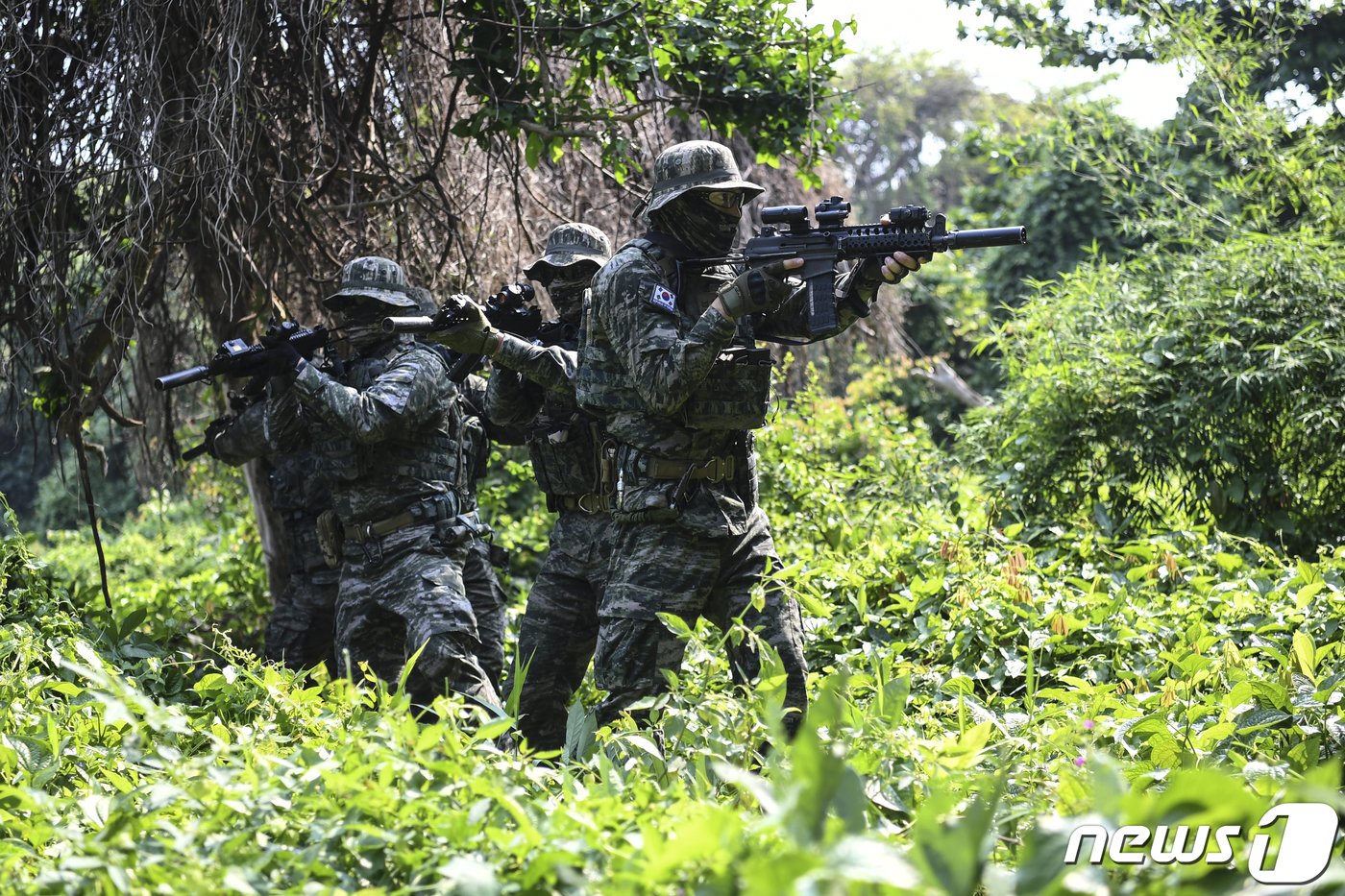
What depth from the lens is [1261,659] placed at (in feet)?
15.3

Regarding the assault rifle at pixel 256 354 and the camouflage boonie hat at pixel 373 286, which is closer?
the assault rifle at pixel 256 354

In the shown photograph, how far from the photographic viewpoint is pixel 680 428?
162 inches

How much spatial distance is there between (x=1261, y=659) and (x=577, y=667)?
2.45m

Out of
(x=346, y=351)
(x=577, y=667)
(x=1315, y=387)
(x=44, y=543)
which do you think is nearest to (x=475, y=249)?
(x=346, y=351)

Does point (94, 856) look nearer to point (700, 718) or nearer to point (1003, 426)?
point (700, 718)

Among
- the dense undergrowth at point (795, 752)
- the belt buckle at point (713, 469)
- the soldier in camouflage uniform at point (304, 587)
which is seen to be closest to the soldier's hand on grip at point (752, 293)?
the belt buckle at point (713, 469)

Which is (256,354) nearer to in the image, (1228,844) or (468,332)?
(468,332)

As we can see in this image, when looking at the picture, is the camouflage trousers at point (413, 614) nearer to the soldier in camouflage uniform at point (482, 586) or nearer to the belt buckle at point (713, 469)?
the soldier in camouflage uniform at point (482, 586)

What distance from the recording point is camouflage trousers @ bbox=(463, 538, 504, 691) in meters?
5.52

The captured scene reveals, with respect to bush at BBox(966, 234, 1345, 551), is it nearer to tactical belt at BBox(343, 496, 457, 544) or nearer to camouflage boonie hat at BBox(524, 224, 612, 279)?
camouflage boonie hat at BBox(524, 224, 612, 279)

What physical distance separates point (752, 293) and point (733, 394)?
15.0 inches

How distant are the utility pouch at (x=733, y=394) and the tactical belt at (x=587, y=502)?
0.96 m

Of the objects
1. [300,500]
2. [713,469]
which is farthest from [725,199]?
[300,500]

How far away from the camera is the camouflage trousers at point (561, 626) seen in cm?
484
